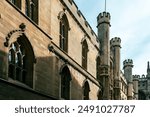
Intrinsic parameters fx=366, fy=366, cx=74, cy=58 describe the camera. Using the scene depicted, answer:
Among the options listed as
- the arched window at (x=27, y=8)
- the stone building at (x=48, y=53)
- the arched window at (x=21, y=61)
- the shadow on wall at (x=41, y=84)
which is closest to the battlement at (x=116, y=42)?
the stone building at (x=48, y=53)

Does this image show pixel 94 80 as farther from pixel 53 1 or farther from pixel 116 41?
pixel 116 41

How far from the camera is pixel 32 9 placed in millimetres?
14062

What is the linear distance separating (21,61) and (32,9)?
246 cm

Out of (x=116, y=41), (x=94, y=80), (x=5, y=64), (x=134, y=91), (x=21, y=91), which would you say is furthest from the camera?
(x=134, y=91)

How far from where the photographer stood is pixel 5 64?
35.9 ft

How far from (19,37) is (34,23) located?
1.20 meters

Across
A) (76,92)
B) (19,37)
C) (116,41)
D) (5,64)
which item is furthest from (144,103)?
(116,41)

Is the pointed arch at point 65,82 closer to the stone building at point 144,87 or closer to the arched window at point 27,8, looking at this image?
the arched window at point 27,8

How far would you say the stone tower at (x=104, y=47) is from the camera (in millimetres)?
25325

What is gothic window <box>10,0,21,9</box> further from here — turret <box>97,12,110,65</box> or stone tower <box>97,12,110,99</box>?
turret <box>97,12,110,65</box>

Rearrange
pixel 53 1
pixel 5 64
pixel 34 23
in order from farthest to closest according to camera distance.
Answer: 1. pixel 53 1
2. pixel 34 23
3. pixel 5 64

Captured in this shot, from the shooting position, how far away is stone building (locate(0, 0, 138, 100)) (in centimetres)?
1147

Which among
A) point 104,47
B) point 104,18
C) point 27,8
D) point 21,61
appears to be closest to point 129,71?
point 104,18

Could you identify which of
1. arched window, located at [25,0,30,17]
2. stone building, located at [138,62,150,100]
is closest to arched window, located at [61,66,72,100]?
arched window, located at [25,0,30,17]
